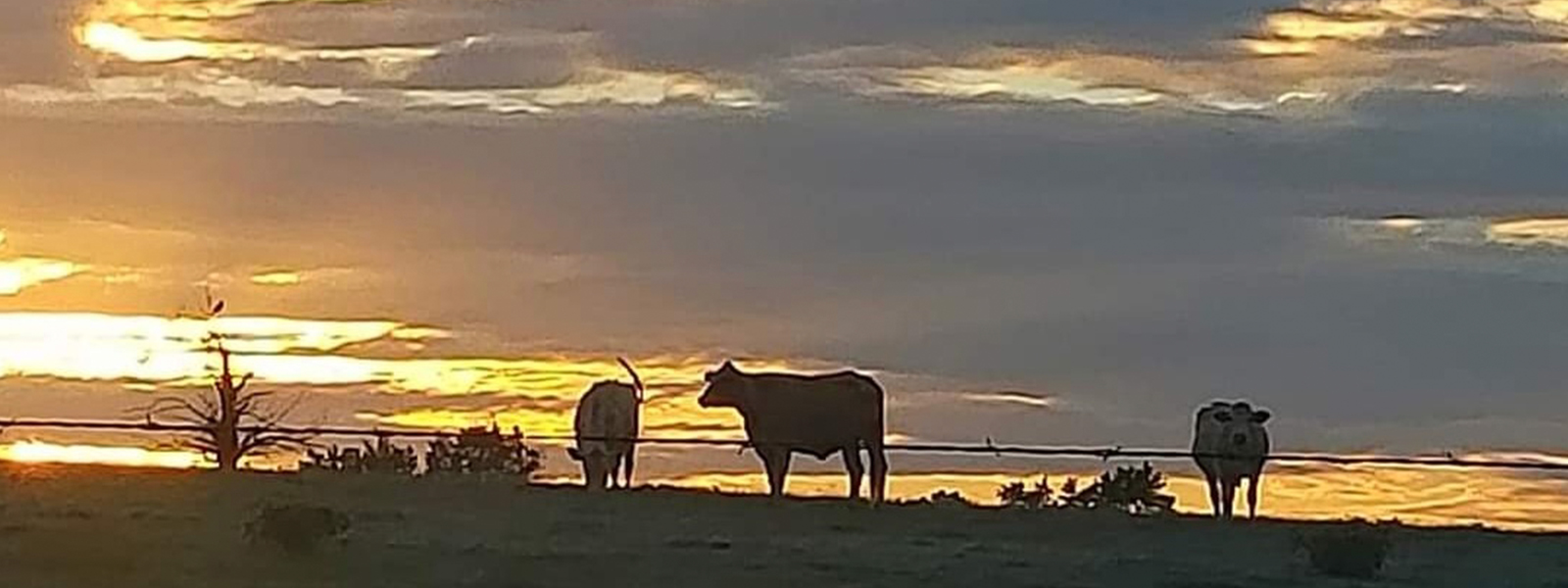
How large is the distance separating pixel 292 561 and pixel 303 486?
27.6 feet

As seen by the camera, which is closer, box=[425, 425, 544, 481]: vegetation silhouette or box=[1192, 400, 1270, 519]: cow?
box=[1192, 400, 1270, 519]: cow

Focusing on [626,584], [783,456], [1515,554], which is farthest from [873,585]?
[783,456]

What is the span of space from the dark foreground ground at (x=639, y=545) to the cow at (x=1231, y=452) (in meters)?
7.25

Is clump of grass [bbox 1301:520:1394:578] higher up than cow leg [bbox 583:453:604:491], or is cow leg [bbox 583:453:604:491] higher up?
cow leg [bbox 583:453:604:491]

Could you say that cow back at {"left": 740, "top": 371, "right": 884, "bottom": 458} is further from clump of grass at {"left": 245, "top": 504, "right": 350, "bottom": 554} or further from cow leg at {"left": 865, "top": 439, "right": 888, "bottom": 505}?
clump of grass at {"left": 245, "top": 504, "right": 350, "bottom": 554}

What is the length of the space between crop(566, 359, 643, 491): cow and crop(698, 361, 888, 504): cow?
1932 mm

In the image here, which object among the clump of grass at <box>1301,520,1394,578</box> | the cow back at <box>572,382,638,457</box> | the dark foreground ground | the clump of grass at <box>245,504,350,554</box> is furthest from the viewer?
the cow back at <box>572,382,638,457</box>

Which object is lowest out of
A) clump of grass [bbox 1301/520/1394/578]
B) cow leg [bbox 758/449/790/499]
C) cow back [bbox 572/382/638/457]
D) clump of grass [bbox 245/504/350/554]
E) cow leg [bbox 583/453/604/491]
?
clump of grass [bbox 245/504/350/554]

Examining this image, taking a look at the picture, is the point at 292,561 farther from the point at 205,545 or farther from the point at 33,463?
the point at 33,463

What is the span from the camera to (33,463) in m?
43.2

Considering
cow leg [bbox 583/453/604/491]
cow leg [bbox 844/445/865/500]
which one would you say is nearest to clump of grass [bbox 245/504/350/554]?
cow leg [bbox 844/445/865/500]

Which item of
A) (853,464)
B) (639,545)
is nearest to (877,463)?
(853,464)

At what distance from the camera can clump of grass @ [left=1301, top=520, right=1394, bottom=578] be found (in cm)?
3056

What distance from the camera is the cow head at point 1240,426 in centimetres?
4481
